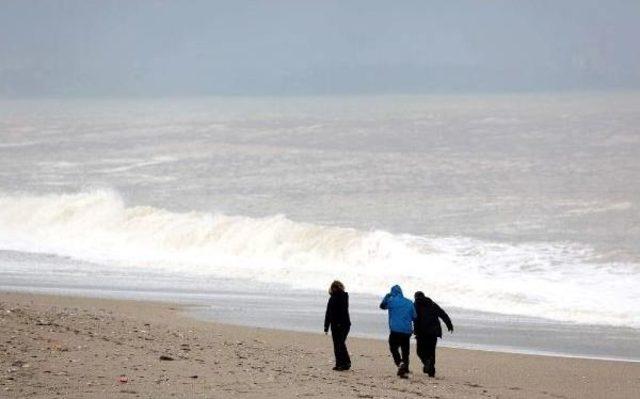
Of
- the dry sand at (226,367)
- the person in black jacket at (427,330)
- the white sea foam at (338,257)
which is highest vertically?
the white sea foam at (338,257)

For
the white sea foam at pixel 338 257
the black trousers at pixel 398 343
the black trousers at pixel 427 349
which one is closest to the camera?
the black trousers at pixel 398 343

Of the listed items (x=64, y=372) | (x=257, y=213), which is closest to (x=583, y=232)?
(x=257, y=213)

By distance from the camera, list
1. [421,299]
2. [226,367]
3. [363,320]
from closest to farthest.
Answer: [226,367]
[421,299]
[363,320]

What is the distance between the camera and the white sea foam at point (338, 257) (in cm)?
2242

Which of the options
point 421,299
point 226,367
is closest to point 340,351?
point 421,299

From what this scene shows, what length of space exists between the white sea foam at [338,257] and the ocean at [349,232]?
0.07 meters

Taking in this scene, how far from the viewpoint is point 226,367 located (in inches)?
509

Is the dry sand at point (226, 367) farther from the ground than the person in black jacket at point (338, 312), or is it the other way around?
the person in black jacket at point (338, 312)

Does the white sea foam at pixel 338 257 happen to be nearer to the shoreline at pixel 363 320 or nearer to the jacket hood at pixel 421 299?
the shoreline at pixel 363 320

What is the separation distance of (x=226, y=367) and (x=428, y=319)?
2580 mm

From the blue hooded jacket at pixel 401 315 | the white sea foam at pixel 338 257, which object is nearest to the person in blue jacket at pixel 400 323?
the blue hooded jacket at pixel 401 315

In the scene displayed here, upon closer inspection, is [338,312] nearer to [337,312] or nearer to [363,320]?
[337,312]

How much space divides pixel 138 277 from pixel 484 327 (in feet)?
30.0

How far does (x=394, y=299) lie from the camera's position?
46.3 ft
